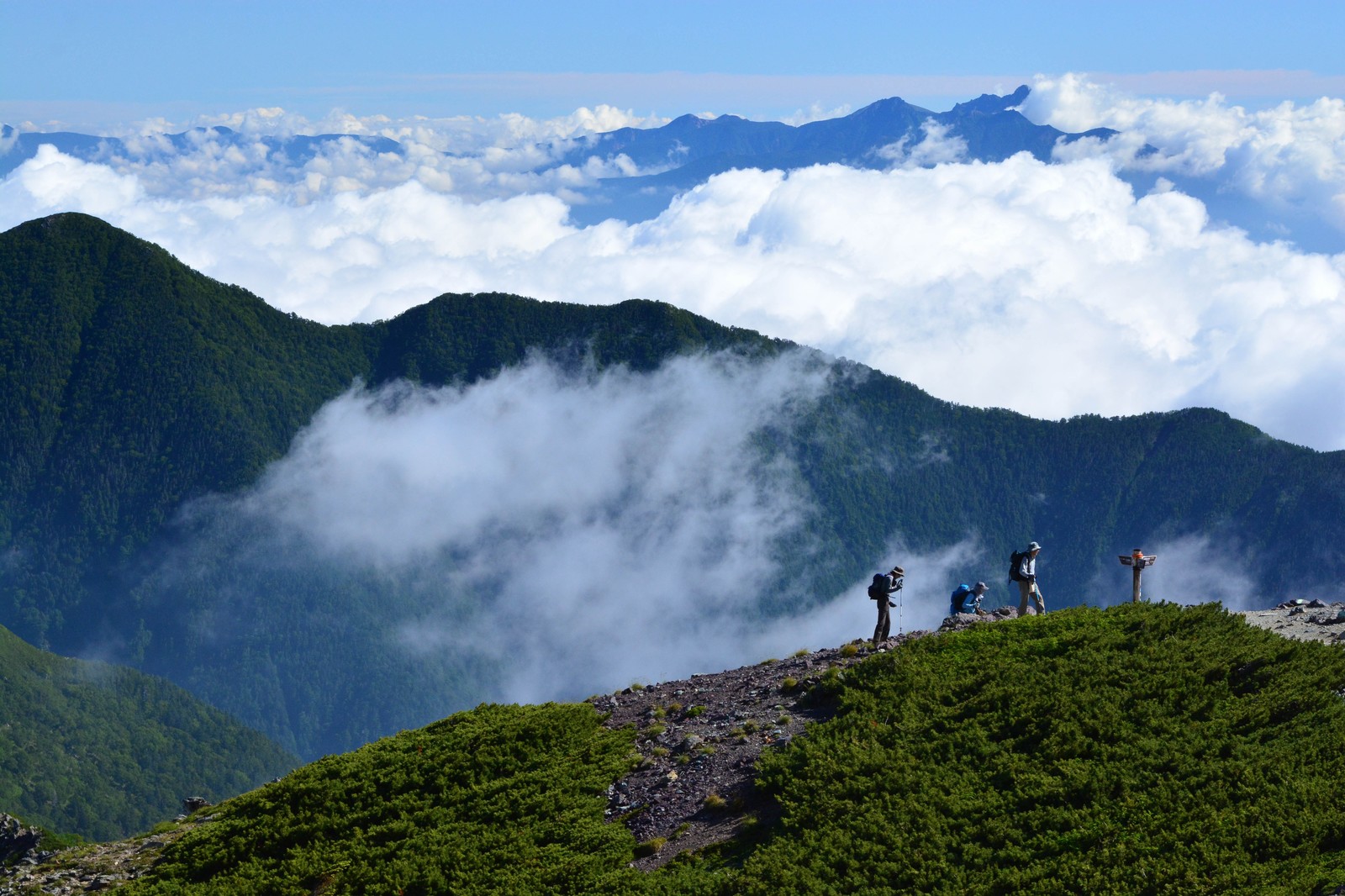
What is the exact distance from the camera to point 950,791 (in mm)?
29891

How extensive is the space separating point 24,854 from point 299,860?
1408 centimetres

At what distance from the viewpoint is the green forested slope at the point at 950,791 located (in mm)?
25906

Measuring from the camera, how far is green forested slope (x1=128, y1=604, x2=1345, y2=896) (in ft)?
85.0

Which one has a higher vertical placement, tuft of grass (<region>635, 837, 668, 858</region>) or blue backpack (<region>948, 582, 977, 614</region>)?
blue backpack (<region>948, 582, 977, 614</region>)

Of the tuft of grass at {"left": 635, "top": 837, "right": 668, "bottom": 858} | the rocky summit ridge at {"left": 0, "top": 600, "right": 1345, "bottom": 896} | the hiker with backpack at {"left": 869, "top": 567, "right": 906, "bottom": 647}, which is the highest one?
the hiker with backpack at {"left": 869, "top": 567, "right": 906, "bottom": 647}

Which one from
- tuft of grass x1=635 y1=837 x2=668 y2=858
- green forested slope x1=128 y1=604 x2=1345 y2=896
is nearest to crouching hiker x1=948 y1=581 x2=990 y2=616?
green forested slope x1=128 y1=604 x2=1345 y2=896

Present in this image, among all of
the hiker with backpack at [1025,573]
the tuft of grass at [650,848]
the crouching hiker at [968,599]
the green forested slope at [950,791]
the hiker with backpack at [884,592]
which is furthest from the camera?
the crouching hiker at [968,599]

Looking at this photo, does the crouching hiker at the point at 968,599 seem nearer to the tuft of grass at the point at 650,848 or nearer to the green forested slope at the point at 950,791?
the green forested slope at the point at 950,791

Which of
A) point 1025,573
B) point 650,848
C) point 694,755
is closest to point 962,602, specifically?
point 1025,573

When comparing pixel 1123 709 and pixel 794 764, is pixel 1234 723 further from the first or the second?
pixel 794 764

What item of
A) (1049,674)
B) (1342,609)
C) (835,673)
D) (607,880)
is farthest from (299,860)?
(1342,609)

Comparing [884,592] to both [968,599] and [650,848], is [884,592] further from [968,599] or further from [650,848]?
[650,848]

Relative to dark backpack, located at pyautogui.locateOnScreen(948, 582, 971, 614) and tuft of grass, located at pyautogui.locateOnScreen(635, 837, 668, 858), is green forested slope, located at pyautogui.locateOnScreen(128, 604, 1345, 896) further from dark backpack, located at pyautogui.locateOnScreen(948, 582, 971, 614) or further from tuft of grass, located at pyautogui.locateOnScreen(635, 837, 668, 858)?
dark backpack, located at pyautogui.locateOnScreen(948, 582, 971, 614)

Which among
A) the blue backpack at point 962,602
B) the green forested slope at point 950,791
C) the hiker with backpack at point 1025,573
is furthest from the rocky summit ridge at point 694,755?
the blue backpack at point 962,602
